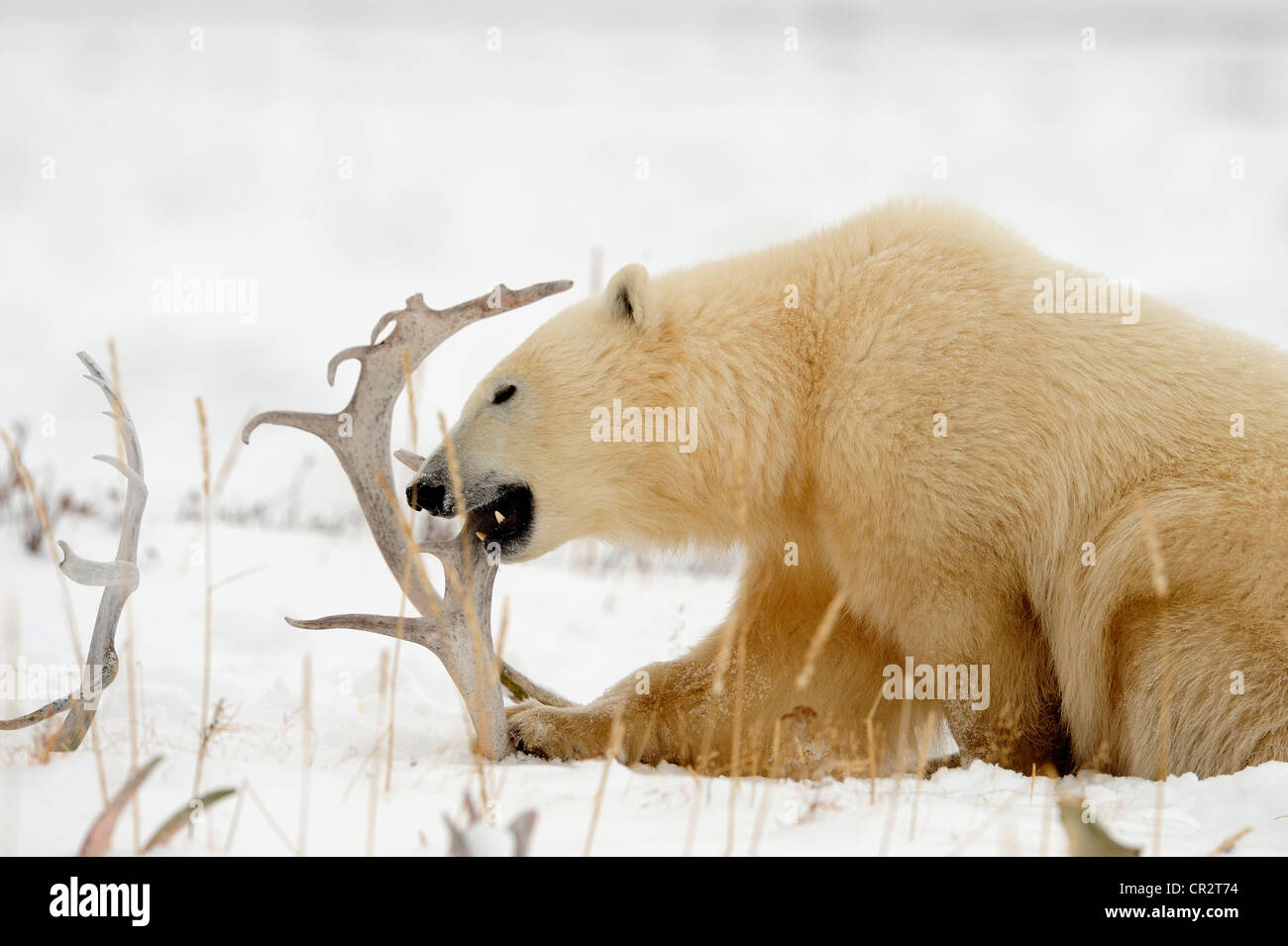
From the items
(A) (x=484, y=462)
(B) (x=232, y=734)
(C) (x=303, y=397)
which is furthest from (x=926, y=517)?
(C) (x=303, y=397)

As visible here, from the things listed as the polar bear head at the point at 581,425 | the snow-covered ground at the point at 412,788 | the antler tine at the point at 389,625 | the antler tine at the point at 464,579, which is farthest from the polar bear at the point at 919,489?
the antler tine at the point at 389,625

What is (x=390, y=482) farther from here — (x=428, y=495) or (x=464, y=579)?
(x=464, y=579)

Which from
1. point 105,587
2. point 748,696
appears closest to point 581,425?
point 748,696

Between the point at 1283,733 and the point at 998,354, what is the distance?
1.48m

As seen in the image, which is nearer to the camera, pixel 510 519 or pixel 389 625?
pixel 389 625

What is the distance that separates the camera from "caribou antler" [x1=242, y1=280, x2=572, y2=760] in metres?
3.59

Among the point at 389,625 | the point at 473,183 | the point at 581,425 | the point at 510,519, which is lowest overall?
the point at 389,625

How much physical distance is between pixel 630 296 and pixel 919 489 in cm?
132

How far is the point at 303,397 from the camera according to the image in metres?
18.8

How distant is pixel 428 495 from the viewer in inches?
155

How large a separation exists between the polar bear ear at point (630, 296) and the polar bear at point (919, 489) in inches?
0.5

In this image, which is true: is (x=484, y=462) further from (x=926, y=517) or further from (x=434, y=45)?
(x=434, y=45)

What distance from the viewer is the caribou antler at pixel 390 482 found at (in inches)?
141
